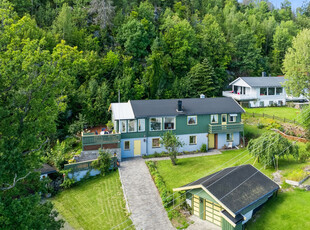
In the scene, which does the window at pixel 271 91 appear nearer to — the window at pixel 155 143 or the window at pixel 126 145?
the window at pixel 155 143

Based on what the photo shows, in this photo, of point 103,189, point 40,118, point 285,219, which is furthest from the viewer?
point 103,189

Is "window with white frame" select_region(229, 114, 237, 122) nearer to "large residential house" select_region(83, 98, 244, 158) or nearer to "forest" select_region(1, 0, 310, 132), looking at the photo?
"large residential house" select_region(83, 98, 244, 158)

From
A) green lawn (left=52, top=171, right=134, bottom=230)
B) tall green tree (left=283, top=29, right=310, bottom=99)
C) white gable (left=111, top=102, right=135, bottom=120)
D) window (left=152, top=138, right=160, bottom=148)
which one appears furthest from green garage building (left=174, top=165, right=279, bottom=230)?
tall green tree (left=283, top=29, right=310, bottom=99)

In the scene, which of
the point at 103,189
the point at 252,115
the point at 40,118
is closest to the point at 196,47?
the point at 252,115

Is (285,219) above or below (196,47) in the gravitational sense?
below

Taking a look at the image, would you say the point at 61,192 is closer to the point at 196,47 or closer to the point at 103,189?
the point at 103,189

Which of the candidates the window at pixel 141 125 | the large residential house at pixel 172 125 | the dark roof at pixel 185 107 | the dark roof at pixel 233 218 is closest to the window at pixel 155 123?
the large residential house at pixel 172 125
